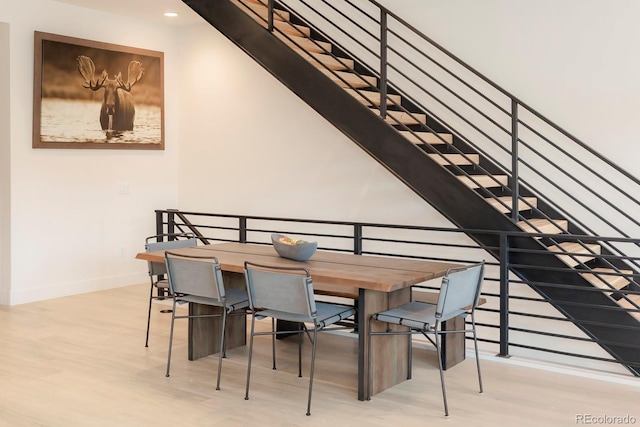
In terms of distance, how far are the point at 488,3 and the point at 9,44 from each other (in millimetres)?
4171

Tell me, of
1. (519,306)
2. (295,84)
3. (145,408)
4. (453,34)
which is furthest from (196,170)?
(145,408)

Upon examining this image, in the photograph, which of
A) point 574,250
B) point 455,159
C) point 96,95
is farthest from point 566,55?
point 96,95

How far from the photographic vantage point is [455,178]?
470 cm

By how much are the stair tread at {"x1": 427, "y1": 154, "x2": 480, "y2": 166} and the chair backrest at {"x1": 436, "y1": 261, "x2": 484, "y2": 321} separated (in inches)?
39.1

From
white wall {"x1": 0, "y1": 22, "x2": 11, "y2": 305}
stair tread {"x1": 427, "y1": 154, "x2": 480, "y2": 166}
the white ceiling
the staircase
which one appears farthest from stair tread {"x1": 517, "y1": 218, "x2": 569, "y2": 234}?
white wall {"x1": 0, "y1": 22, "x2": 11, "y2": 305}

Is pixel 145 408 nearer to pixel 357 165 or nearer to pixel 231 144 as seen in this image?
pixel 357 165

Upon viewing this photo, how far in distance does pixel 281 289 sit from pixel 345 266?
608 millimetres

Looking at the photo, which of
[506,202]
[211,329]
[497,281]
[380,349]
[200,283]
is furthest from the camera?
[497,281]

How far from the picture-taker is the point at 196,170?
7.96 metres

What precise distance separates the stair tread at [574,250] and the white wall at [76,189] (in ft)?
14.7

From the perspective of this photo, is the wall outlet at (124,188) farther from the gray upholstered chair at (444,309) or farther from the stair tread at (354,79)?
the gray upholstered chair at (444,309)

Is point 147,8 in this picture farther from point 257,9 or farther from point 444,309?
point 444,309

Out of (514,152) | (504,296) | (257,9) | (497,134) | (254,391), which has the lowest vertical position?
(254,391)

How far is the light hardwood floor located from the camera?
376cm
